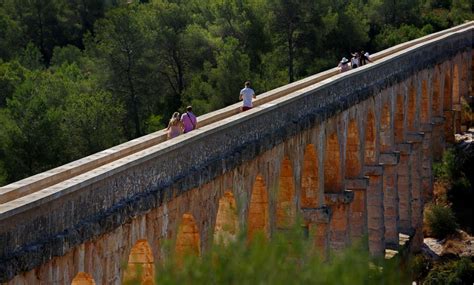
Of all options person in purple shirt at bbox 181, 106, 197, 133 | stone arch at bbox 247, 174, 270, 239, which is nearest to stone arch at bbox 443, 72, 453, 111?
stone arch at bbox 247, 174, 270, 239

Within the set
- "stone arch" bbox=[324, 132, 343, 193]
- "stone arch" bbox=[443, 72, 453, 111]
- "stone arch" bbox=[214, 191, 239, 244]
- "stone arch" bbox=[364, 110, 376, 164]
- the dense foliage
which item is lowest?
the dense foliage

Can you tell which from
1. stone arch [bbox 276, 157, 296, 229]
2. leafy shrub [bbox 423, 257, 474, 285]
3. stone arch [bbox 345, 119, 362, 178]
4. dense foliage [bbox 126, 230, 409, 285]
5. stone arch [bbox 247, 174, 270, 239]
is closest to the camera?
dense foliage [bbox 126, 230, 409, 285]

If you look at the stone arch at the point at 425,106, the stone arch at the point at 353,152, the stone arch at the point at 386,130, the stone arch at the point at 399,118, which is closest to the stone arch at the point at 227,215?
the stone arch at the point at 353,152

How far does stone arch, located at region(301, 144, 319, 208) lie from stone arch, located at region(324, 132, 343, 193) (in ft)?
5.42

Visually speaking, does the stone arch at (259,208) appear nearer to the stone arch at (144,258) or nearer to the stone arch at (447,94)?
the stone arch at (144,258)

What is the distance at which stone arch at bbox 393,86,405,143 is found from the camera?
32594mm

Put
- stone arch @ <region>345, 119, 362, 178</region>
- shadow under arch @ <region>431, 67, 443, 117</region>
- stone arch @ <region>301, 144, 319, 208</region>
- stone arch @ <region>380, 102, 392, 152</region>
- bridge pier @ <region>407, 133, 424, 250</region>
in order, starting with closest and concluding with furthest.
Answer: stone arch @ <region>301, 144, 319, 208</region> → stone arch @ <region>345, 119, 362, 178</region> → stone arch @ <region>380, 102, 392, 152</region> → bridge pier @ <region>407, 133, 424, 250</region> → shadow under arch @ <region>431, 67, 443, 117</region>

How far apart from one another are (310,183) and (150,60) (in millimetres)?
20604

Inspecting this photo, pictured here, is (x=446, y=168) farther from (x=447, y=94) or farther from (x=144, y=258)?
(x=144, y=258)

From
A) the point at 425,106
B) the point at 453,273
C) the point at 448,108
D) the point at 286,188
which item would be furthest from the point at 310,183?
the point at 448,108

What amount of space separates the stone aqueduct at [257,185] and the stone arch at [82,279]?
0.02m

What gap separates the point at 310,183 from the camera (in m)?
23.4

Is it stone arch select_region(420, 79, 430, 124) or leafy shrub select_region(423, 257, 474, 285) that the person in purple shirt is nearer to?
leafy shrub select_region(423, 257, 474, 285)

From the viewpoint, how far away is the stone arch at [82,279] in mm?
12734
